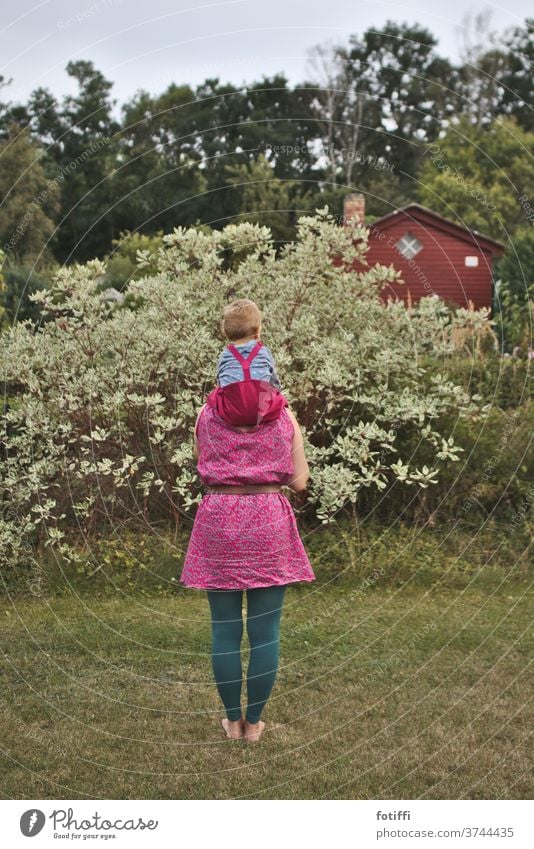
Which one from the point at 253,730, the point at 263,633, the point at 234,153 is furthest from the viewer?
the point at 234,153

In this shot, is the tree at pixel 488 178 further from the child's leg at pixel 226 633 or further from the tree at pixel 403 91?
the child's leg at pixel 226 633

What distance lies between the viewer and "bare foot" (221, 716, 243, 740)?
516 cm

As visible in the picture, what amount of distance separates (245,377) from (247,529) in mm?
732

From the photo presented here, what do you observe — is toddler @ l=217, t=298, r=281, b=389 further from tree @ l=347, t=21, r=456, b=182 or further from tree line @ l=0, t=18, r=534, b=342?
tree @ l=347, t=21, r=456, b=182

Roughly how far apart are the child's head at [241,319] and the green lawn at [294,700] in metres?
2.23

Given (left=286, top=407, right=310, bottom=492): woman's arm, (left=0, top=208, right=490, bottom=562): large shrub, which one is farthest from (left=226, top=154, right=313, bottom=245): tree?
(left=286, top=407, right=310, bottom=492): woman's arm

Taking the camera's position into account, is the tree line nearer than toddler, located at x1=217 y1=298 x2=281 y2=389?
No

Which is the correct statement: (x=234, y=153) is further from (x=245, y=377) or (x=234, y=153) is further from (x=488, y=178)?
(x=488, y=178)

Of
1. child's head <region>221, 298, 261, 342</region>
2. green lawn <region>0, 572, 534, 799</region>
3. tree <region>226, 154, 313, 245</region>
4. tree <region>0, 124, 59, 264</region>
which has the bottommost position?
green lawn <region>0, 572, 534, 799</region>

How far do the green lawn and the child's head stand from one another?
223 cm

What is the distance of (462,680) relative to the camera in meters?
6.38

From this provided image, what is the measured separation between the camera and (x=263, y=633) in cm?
472

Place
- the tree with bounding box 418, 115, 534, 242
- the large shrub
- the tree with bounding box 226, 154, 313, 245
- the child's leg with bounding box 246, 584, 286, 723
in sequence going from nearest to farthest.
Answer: the child's leg with bounding box 246, 584, 286, 723
the large shrub
the tree with bounding box 226, 154, 313, 245
the tree with bounding box 418, 115, 534, 242

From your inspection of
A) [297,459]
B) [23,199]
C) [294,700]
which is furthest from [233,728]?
[23,199]
